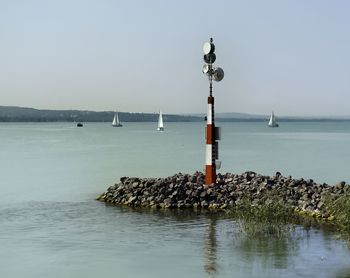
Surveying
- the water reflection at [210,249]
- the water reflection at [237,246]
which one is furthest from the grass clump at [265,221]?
the water reflection at [210,249]

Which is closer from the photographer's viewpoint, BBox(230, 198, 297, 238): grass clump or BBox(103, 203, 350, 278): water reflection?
BBox(103, 203, 350, 278): water reflection

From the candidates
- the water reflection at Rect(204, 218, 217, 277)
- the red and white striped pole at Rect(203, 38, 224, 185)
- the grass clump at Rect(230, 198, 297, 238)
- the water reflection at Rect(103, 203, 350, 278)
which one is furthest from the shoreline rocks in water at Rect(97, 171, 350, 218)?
the grass clump at Rect(230, 198, 297, 238)

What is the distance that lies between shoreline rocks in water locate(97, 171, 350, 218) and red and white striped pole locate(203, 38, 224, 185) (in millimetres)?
665

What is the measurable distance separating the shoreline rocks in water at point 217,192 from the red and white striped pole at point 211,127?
2.18 ft

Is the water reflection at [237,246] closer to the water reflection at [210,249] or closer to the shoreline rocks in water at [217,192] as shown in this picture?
the water reflection at [210,249]

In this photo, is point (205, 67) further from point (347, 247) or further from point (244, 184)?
point (347, 247)

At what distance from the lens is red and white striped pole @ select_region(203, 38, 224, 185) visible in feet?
82.4

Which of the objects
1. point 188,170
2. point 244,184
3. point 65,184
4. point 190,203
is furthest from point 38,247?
point 188,170

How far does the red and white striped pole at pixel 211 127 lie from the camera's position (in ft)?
82.4

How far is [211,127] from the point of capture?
25031mm

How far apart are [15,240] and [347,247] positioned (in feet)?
30.3

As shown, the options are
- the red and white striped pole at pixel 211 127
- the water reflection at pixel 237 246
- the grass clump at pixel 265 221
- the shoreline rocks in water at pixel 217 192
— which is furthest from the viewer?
the red and white striped pole at pixel 211 127

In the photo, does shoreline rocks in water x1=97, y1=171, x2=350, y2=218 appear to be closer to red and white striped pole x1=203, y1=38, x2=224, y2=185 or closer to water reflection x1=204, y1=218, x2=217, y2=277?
red and white striped pole x1=203, y1=38, x2=224, y2=185

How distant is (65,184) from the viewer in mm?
38531
